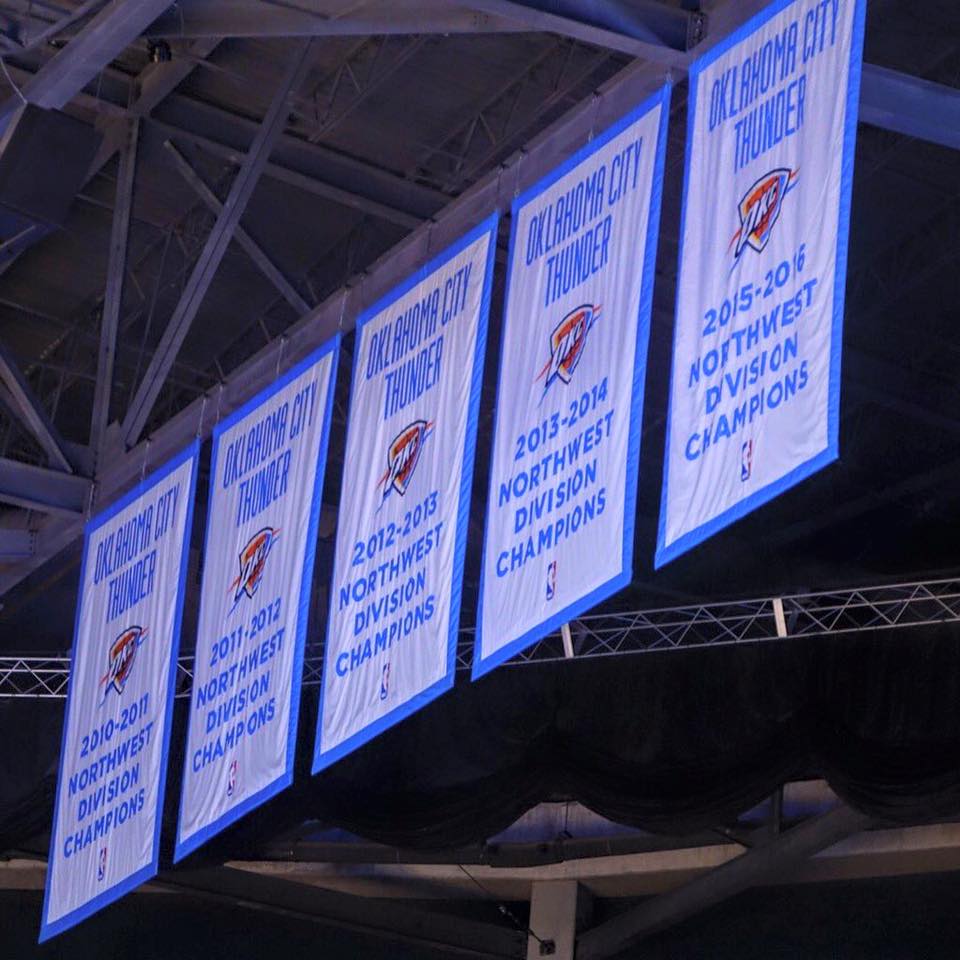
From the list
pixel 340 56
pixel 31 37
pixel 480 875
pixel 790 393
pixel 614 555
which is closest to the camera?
pixel 790 393

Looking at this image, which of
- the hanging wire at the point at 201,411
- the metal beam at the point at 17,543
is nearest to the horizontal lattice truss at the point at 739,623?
the metal beam at the point at 17,543

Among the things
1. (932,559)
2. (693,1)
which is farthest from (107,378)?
(932,559)

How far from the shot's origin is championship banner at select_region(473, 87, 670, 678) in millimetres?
10164

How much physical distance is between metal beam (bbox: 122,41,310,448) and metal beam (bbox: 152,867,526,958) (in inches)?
308

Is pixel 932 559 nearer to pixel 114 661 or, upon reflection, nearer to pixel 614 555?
pixel 114 661

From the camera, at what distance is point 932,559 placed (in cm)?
1720

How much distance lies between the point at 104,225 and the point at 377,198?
8.73 ft

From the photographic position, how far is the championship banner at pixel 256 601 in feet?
41.1

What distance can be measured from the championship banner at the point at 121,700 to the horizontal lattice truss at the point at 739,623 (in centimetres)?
190

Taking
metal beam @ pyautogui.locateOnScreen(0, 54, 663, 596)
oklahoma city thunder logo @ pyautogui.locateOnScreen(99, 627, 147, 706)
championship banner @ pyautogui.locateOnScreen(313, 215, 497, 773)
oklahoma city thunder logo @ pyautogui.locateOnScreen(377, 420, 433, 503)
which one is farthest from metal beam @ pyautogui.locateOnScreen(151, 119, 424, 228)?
oklahoma city thunder logo @ pyautogui.locateOnScreen(377, 420, 433, 503)

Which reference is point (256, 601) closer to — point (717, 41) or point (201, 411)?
point (201, 411)

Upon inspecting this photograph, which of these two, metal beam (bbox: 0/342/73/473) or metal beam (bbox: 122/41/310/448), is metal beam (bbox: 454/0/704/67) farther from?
metal beam (bbox: 0/342/73/473)

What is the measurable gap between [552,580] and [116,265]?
20.3ft

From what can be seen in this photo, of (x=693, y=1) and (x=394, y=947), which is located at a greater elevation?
(x=693, y=1)
